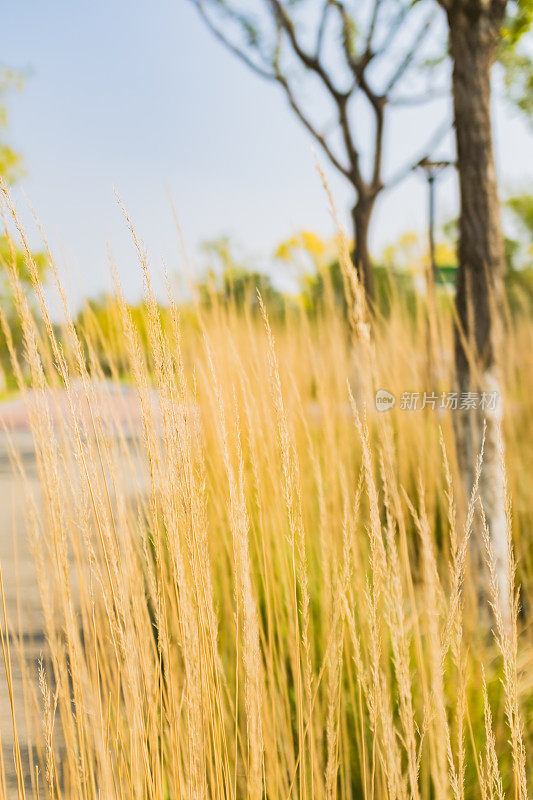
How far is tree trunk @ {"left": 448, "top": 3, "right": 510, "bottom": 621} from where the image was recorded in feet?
5.90

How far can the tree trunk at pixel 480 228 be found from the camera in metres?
1.80

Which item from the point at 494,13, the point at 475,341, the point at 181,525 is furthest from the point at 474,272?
the point at 181,525

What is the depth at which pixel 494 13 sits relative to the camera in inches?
71.3

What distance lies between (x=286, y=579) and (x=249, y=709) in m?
0.53

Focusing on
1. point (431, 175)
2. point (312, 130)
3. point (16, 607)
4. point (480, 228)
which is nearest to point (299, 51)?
point (312, 130)

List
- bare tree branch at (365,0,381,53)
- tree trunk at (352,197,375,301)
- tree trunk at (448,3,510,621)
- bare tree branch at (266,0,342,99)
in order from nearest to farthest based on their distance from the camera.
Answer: tree trunk at (448,3,510,621), bare tree branch at (266,0,342,99), bare tree branch at (365,0,381,53), tree trunk at (352,197,375,301)

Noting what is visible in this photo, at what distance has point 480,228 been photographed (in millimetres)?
1821

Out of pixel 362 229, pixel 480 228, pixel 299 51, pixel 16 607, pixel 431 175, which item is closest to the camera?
pixel 480 228

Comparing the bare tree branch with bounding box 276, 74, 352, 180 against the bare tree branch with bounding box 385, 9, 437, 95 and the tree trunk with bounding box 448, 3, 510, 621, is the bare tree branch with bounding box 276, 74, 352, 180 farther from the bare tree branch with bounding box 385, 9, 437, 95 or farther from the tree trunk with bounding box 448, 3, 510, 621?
the tree trunk with bounding box 448, 3, 510, 621

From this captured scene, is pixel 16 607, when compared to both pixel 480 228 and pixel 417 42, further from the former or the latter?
pixel 417 42

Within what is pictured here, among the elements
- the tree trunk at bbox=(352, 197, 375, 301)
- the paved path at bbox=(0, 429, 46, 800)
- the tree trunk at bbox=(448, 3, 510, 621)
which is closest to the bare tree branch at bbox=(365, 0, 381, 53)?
the tree trunk at bbox=(352, 197, 375, 301)

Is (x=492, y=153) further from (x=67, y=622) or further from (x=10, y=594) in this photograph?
(x=10, y=594)

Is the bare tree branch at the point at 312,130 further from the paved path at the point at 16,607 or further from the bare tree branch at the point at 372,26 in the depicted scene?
the paved path at the point at 16,607

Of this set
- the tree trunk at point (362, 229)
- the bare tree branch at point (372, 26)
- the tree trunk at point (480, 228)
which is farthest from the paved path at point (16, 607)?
the bare tree branch at point (372, 26)
